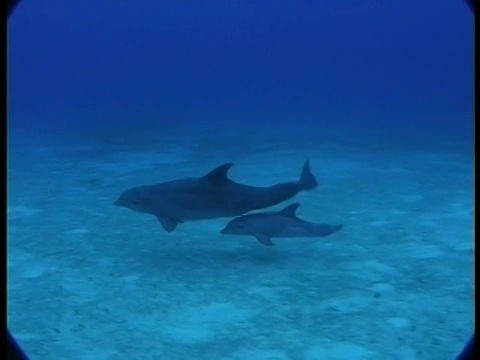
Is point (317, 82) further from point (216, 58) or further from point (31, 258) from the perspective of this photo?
point (31, 258)

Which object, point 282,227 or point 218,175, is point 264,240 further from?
point 218,175

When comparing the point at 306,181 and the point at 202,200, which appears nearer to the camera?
the point at 202,200

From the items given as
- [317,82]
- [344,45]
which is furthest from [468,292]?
[344,45]

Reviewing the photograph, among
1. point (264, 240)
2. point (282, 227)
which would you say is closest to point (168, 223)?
point (264, 240)

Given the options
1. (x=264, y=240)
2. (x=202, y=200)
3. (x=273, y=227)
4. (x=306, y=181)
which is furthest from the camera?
(x=306, y=181)

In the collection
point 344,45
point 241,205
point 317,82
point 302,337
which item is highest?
point 344,45

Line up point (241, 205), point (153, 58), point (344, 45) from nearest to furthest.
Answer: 1. point (241, 205)
2. point (153, 58)
3. point (344, 45)

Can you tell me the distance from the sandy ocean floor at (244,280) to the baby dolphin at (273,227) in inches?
11.0

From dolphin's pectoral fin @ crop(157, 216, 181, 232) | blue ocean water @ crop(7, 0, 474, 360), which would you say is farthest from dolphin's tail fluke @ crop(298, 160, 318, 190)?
dolphin's pectoral fin @ crop(157, 216, 181, 232)

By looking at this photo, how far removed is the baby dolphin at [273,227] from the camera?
6.64 m

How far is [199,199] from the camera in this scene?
268 inches

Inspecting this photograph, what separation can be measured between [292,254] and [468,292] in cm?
184

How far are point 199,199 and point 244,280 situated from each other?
103 cm

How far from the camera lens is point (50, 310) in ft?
18.1
